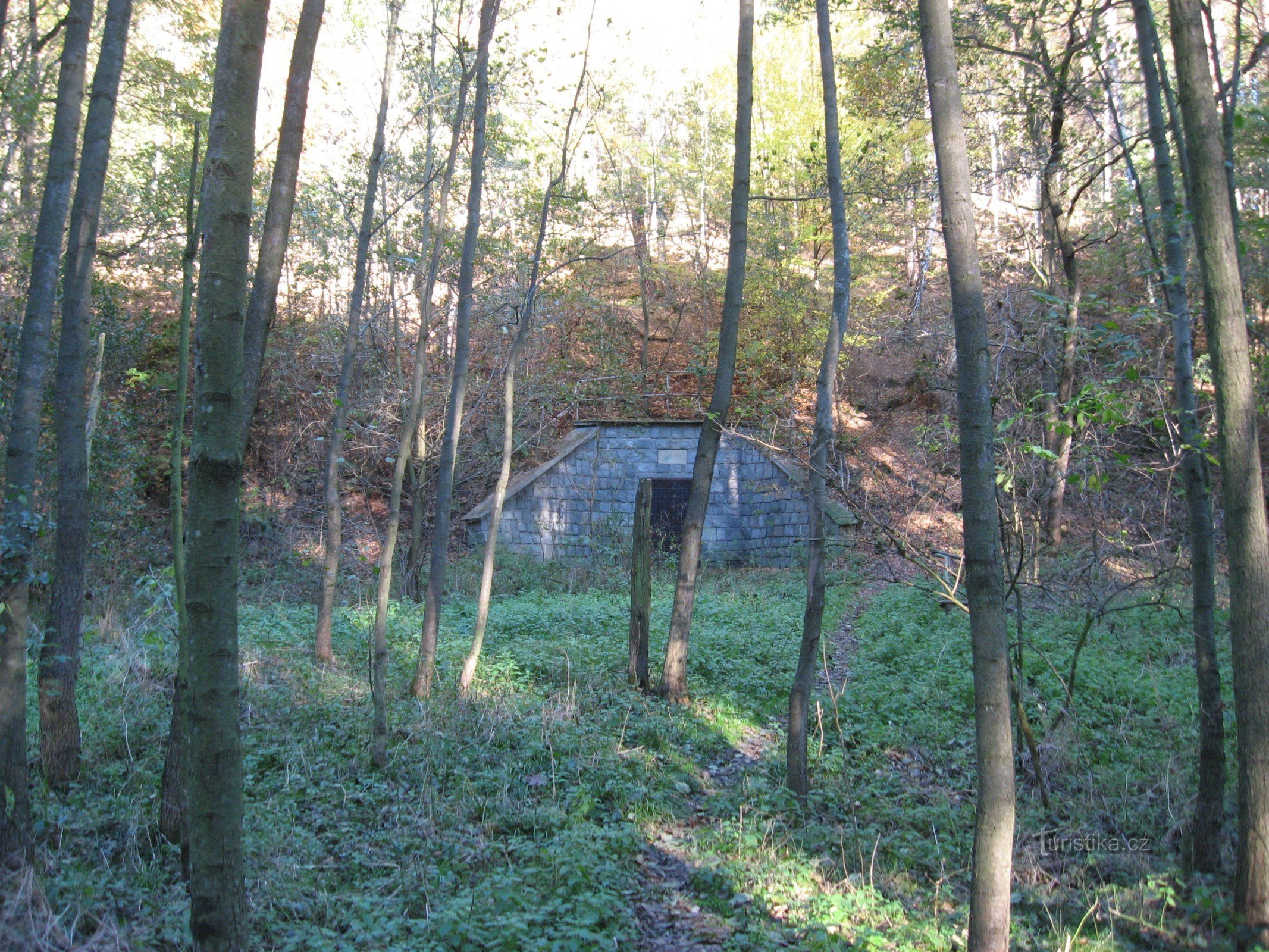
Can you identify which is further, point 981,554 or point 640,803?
point 640,803

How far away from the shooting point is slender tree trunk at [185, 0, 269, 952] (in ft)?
9.07

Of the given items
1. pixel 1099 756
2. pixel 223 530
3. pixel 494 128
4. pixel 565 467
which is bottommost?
pixel 1099 756

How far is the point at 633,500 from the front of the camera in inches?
749

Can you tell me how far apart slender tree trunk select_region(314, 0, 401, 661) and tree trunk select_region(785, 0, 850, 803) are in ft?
12.3

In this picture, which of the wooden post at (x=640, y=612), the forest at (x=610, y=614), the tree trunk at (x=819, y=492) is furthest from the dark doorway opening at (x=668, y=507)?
the tree trunk at (x=819, y=492)

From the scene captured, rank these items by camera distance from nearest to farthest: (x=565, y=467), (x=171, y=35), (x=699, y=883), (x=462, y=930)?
(x=462, y=930), (x=699, y=883), (x=171, y=35), (x=565, y=467)

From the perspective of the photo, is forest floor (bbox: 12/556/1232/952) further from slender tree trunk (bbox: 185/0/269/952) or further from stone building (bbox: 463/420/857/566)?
stone building (bbox: 463/420/857/566)

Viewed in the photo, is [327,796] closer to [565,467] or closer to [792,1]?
[792,1]

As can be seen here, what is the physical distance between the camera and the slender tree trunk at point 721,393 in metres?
8.08

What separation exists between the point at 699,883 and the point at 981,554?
2.64 metres

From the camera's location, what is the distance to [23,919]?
11.1 feet

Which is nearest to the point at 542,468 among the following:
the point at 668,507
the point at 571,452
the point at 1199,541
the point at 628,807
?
the point at 571,452

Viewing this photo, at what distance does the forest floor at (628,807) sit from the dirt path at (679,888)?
0.8 inches

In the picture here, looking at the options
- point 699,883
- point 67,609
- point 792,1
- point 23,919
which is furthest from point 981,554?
point 792,1
